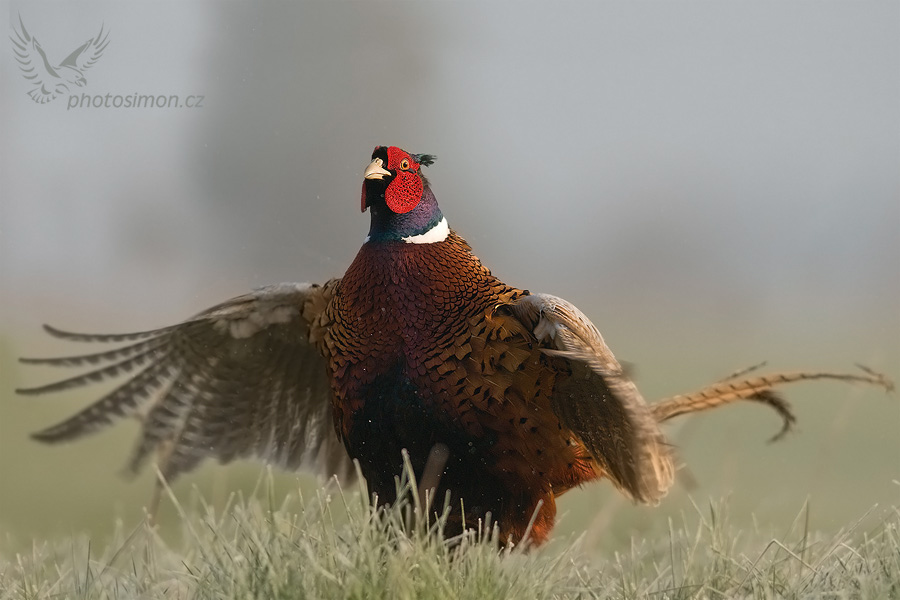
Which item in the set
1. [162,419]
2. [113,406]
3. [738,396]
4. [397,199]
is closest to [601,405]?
[738,396]

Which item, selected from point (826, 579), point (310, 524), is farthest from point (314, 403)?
point (826, 579)

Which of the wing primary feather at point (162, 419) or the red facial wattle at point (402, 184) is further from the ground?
the red facial wattle at point (402, 184)

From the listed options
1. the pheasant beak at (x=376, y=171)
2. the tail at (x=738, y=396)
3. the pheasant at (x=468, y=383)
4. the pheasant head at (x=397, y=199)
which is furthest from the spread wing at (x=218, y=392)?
the tail at (x=738, y=396)

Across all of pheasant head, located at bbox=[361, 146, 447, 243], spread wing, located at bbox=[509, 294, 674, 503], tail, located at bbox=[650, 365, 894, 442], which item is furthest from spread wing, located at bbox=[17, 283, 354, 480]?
tail, located at bbox=[650, 365, 894, 442]

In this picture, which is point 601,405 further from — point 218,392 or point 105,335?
point 105,335

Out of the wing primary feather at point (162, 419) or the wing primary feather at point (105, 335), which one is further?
the wing primary feather at point (162, 419)

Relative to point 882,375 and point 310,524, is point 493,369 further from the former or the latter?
point 882,375

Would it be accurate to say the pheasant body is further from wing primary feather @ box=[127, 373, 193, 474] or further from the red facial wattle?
wing primary feather @ box=[127, 373, 193, 474]

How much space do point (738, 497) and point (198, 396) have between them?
2.02 m

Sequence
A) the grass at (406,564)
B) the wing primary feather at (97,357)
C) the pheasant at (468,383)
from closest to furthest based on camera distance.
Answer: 1. the grass at (406,564)
2. the pheasant at (468,383)
3. the wing primary feather at (97,357)

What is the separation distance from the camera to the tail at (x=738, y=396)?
9.20 ft

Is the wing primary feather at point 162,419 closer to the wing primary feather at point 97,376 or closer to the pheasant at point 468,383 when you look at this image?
the wing primary feather at point 97,376

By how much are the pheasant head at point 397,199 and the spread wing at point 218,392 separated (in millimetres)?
596

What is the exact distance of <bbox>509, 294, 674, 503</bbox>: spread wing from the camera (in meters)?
2.28
